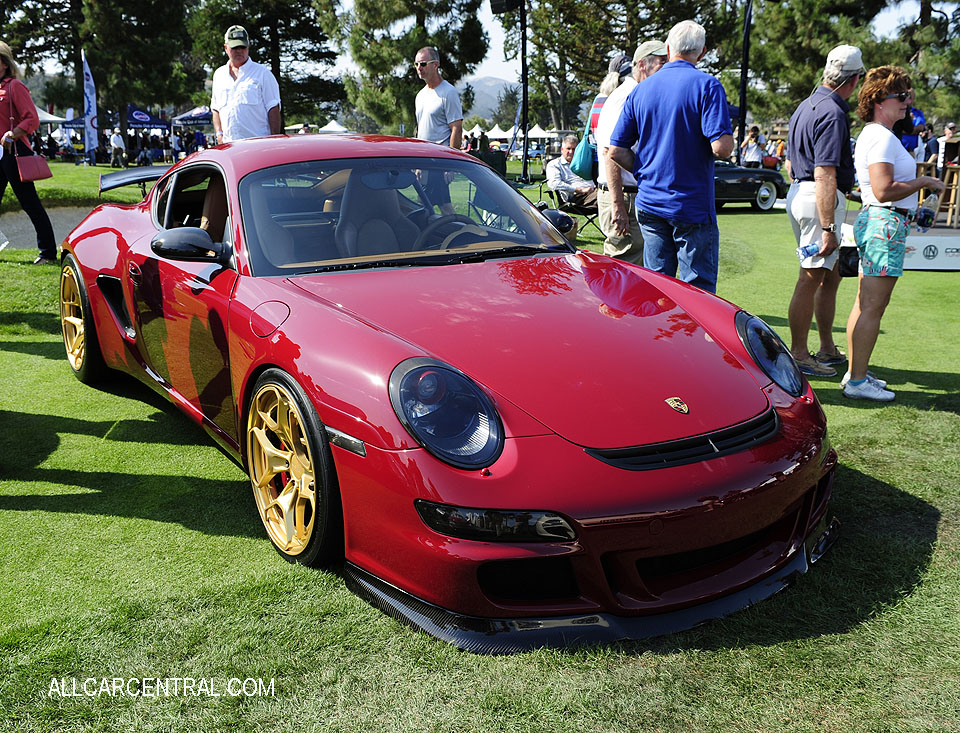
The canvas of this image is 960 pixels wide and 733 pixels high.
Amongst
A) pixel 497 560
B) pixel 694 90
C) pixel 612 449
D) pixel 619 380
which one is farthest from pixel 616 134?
pixel 497 560

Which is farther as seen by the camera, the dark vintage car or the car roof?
the dark vintage car

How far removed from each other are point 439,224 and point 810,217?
2546 mm

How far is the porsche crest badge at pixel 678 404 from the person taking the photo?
2.40 m

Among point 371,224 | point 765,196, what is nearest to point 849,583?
point 371,224

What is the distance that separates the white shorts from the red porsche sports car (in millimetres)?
1869

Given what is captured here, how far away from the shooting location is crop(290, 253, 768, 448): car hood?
2359 mm

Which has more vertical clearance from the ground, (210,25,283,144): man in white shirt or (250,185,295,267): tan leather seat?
(210,25,283,144): man in white shirt

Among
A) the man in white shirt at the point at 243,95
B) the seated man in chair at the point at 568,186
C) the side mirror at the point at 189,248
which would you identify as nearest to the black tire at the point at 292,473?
the side mirror at the point at 189,248

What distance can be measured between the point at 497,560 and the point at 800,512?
3.33ft

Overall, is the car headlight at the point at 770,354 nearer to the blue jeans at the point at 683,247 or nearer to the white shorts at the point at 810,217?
the blue jeans at the point at 683,247

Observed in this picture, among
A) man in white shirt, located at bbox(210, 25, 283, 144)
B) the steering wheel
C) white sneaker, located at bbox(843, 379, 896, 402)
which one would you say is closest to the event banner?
man in white shirt, located at bbox(210, 25, 283, 144)

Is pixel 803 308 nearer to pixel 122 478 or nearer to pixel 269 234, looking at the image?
pixel 269 234

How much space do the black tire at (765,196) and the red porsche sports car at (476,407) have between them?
14.9 metres

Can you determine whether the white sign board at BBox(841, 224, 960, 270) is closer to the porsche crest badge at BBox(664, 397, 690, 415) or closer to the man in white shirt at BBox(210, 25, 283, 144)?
the man in white shirt at BBox(210, 25, 283, 144)
